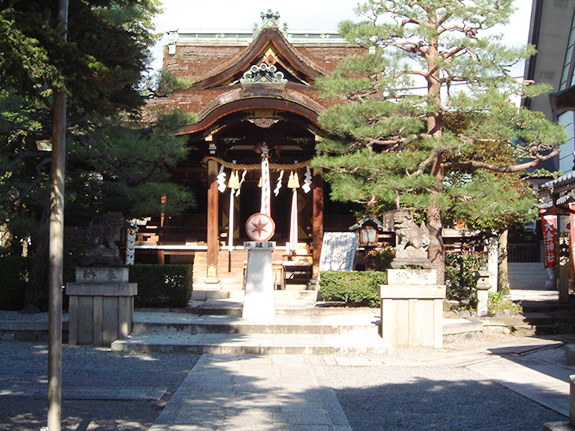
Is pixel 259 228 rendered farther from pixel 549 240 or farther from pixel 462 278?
pixel 549 240

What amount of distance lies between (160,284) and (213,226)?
4706 mm

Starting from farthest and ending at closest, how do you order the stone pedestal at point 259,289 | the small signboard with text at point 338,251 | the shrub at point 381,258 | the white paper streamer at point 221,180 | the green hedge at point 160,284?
1. the white paper streamer at point 221,180
2. the small signboard with text at point 338,251
3. the shrub at point 381,258
4. the green hedge at point 160,284
5. the stone pedestal at point 259,289

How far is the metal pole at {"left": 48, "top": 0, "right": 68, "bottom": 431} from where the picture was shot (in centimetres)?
473

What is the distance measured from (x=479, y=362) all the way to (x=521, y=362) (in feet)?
2.00

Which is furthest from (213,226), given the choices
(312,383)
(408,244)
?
(312,383)

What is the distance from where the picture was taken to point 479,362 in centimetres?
959

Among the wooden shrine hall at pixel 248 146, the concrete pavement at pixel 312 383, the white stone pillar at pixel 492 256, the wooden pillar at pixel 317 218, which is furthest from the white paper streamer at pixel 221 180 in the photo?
the concrete pavement at pixel 312 383

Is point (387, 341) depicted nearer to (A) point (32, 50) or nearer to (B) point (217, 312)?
(B) point (217, 312)

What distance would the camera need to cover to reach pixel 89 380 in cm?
781

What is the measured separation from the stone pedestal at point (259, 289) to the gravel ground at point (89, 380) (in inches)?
103

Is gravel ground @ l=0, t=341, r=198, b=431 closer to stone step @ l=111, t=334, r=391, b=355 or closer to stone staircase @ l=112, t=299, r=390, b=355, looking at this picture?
stone step @ l=111, t=334, r=391, b=355

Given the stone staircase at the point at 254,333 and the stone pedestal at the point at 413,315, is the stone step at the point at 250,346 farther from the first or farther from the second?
the stone pedestal at the point at 413,315

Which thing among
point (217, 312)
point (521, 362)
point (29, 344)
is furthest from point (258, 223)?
point (521, 362)

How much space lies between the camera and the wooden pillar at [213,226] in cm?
1759
